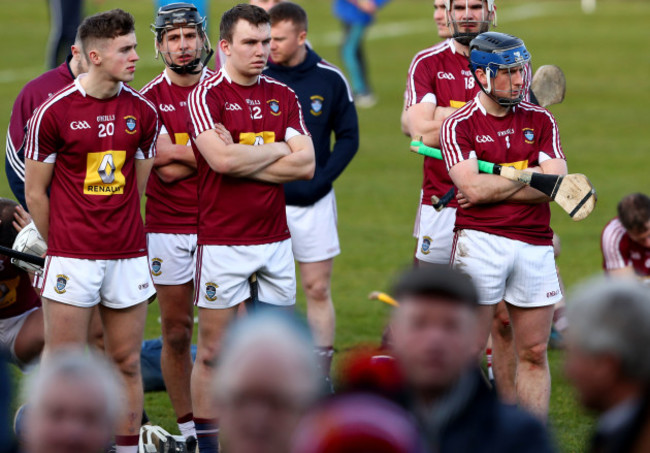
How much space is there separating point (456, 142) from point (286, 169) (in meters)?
0.93

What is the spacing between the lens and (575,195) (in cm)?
623

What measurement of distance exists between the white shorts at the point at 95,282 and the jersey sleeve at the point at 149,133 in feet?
1.88

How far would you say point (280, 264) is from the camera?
6.35 metres

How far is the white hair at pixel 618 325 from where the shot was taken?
3086 millimetres

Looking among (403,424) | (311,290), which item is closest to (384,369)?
(403,424)

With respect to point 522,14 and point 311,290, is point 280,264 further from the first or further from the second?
point 522,14

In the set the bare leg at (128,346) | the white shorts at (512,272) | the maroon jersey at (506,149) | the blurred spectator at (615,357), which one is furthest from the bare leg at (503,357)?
the blurred spectator at (615,357)

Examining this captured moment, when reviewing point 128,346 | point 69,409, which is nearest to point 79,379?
point 69,409

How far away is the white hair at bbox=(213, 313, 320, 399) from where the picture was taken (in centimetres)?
272

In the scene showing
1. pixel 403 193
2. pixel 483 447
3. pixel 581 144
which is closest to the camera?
pixel 483 447

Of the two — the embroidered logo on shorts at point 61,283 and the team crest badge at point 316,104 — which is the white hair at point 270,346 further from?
the team crest badge at point 316,104

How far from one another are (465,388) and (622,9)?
3531 cm

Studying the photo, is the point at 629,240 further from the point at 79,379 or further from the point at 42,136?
the point at 79,379

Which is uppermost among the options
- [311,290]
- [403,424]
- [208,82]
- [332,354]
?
[208,82]
